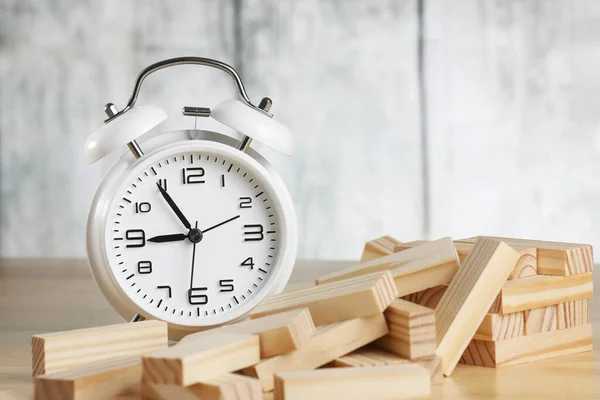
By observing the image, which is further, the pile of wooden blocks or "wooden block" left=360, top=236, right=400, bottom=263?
"wooden block" left=360, top=236, right=400, bottom=263

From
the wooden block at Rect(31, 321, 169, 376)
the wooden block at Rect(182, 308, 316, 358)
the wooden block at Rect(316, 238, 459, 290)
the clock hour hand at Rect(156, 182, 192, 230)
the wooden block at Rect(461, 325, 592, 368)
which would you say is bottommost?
the wooden block at Rect(461, 325, 592, 368)

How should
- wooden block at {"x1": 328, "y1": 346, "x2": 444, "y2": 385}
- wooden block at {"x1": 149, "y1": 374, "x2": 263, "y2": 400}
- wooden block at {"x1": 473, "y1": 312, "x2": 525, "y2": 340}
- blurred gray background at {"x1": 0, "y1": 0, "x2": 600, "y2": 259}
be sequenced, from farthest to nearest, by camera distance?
1. blurred gray background at {"x1": 0, "y1": 0, "x2": 600, "y2": 259}
2. wooden block at {"x1": 473, "y1": 312, "x2": 525, "y2": 340}
3. wooden block at {"x1": 328, "y1": 346, "x2": 444, "y2": 385}
4. wooden block at {"x1": 149, "y1": 374, "x2": 263, "y2": 400}

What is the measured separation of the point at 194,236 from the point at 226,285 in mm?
83

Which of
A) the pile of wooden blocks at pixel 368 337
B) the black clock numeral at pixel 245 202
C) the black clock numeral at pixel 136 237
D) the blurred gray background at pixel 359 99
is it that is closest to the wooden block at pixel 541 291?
the pile of wooden blocks at pixel 368 337

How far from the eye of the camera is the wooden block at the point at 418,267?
3.35 feet

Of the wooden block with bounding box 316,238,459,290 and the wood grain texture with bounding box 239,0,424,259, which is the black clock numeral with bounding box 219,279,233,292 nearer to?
the wooden block with bounding box 316,238,459,290

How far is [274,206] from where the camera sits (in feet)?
3.85

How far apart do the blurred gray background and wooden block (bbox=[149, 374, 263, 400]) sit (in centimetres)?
218

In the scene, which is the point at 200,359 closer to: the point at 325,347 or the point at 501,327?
the point at 325,347

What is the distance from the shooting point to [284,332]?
847 mm

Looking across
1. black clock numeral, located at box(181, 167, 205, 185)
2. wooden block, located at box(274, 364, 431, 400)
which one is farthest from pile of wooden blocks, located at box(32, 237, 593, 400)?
black clock numeral, located at box(181, 167, 205, 185)

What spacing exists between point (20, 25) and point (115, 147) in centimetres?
210

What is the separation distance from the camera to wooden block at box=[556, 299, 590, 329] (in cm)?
106

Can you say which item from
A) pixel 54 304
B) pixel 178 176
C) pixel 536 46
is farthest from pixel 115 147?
pixel 536 46
